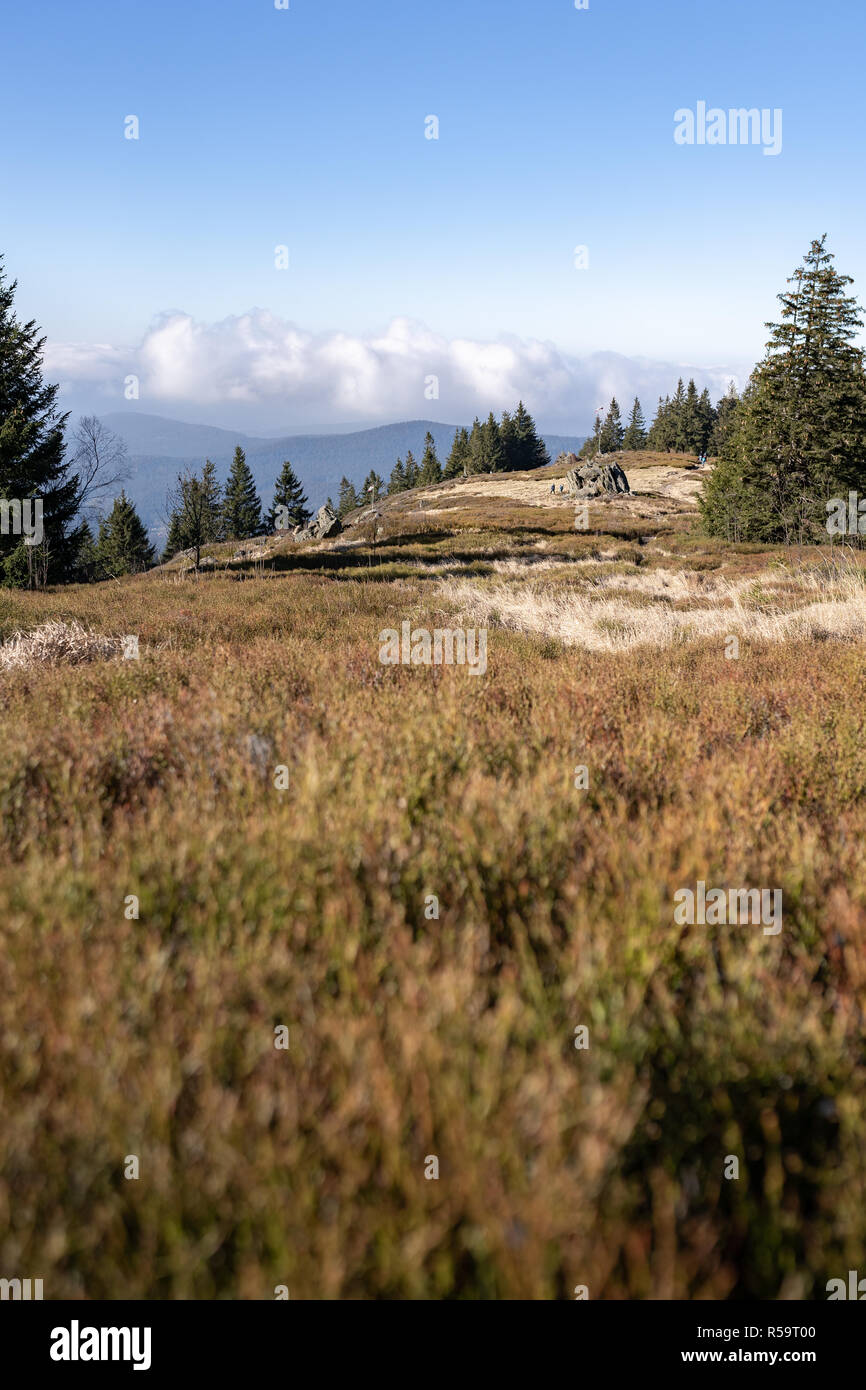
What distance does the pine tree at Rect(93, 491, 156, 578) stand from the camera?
6500 cm

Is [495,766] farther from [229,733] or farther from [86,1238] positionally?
[86,1238]

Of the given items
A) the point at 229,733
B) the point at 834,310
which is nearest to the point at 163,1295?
the point at 229,733

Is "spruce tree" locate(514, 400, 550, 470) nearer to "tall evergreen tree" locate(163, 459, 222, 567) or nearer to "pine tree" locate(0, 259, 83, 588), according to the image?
"tall evergreen tree" locate(163, 459, 222, 567)

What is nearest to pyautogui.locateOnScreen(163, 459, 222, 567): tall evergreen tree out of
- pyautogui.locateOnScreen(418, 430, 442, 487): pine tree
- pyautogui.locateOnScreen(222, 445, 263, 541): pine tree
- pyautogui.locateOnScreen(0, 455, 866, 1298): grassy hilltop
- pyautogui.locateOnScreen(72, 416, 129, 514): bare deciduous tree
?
pyautogui.locateOnScreen(222, 445, 263, 541): pine tree

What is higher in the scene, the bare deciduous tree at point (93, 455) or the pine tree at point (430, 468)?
the pine tree at point (430, 468)

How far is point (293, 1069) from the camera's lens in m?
1.91

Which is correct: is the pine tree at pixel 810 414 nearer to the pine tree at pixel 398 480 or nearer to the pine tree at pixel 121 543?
the pine tree at pixel 121 543

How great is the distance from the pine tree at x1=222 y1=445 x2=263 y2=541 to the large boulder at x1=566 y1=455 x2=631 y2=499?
41742 millimetres

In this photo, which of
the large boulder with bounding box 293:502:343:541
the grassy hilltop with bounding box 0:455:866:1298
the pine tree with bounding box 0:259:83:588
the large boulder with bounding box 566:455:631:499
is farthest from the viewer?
the large boulder with bounding box 566:455:631:499

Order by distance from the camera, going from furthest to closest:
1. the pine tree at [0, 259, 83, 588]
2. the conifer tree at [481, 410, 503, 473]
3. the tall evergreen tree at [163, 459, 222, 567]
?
the conifer tree at [481, 410, 503, 473], the tall evergreen tree at [163, 459, 222, 567], the pine tree at [0, 259, 83, 588]

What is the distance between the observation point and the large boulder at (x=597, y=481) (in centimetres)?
6775

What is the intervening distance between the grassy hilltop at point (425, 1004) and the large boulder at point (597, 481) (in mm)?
65556

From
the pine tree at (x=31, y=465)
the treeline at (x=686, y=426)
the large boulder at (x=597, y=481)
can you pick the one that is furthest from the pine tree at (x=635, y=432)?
the pine tree at (x=31, y=465)
